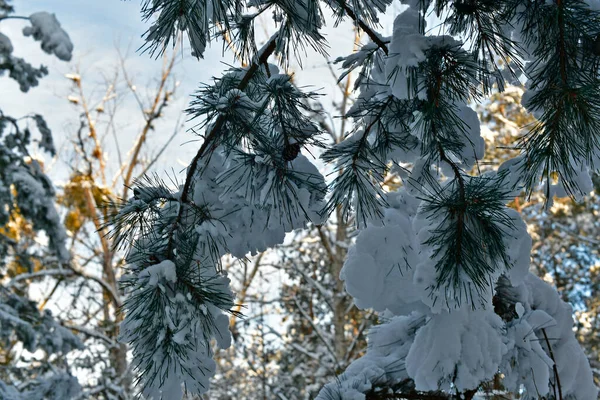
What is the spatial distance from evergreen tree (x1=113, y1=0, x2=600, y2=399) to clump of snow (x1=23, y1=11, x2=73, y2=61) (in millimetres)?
4674

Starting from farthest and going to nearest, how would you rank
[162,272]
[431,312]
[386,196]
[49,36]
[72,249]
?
[72,249]
[49,36]
[386,196]
[431,312]
[162,272]

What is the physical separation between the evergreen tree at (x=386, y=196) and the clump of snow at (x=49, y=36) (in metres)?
4.67

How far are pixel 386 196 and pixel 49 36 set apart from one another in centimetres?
516

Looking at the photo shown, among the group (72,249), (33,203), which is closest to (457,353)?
(33,203)

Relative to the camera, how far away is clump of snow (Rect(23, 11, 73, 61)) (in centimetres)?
577

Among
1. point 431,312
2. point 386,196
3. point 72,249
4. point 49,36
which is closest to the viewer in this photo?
point 431,312

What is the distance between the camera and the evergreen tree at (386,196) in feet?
4.77

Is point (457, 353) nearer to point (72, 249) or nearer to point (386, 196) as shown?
point (386, 196)

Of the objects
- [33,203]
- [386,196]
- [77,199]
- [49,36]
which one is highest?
[77,199]

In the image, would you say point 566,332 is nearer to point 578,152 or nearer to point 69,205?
point 578,152

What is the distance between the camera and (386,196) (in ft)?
6.28

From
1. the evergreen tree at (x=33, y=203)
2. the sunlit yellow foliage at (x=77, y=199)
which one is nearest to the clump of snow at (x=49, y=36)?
the evergreen tree at (x=33, y=203)

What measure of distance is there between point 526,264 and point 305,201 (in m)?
0.64

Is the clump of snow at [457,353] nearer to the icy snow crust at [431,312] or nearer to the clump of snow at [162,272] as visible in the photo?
the icy snow crust at [431,312]
